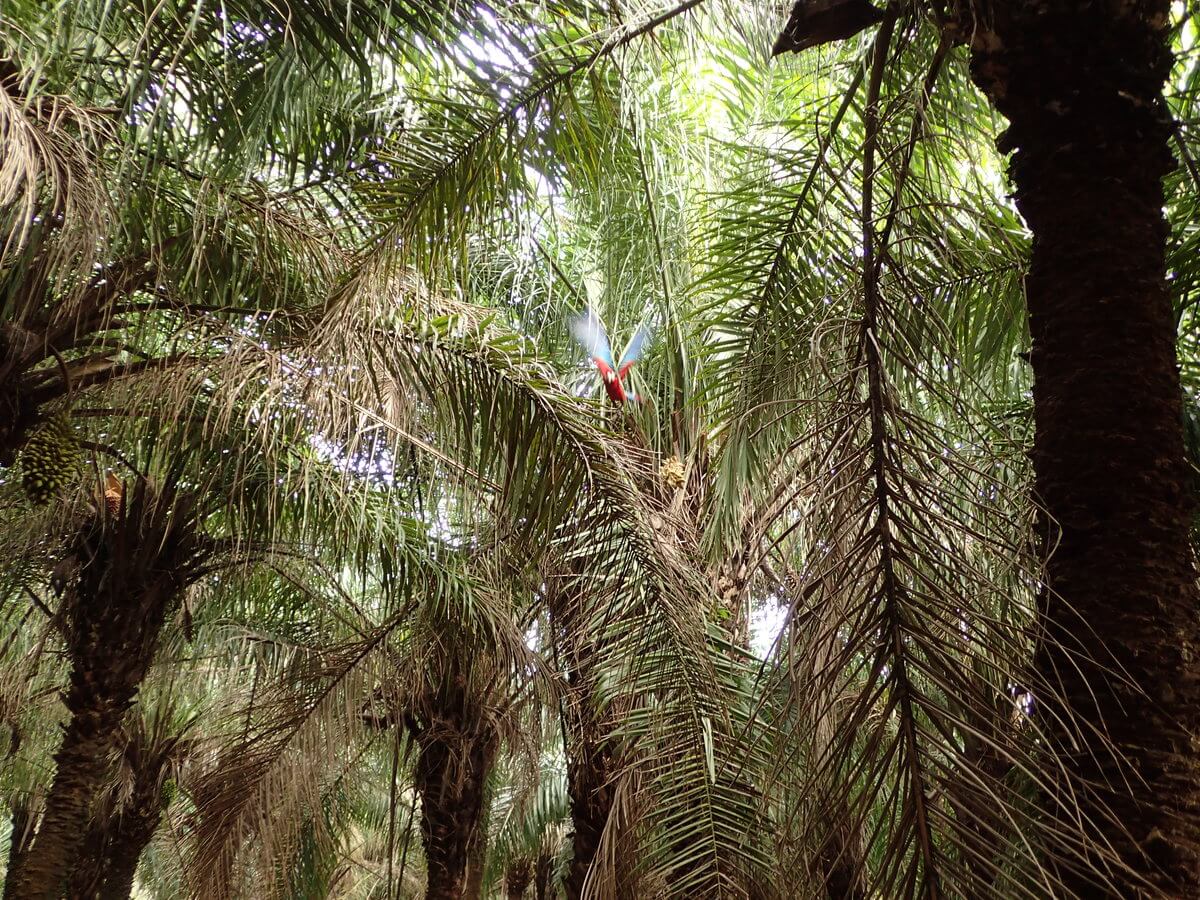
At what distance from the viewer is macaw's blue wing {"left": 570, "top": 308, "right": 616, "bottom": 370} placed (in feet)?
17.6

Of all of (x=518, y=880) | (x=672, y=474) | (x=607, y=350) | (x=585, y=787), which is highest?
(x=607, y=350)

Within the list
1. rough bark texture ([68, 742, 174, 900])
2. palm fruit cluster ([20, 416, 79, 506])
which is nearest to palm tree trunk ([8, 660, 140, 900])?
Answer: palm fruit cluster ([20, 416, 79, 506])

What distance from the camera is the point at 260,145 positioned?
387 cm

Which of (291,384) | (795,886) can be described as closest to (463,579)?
(291,384)

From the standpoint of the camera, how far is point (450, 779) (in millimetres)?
6562

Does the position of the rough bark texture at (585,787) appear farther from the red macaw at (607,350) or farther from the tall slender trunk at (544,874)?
the tall slender trunk at (544,874)

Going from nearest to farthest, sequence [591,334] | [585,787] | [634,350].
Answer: [634,350]
[585,787]
[591,334]

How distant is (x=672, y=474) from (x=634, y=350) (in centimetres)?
71

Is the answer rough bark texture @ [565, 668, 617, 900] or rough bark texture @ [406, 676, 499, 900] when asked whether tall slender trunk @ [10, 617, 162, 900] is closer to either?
rough bark texture @ [406, 676, 499, 900]

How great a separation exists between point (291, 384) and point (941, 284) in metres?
2.54

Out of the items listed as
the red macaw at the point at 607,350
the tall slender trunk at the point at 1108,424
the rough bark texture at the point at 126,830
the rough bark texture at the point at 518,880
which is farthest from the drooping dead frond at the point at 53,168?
the rough bark texture at the point at 518,880

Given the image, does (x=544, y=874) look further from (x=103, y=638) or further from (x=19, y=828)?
(x=103, y=638)

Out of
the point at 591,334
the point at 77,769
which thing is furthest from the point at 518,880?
the point at 591,334

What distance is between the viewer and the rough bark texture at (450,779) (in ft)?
20.9
